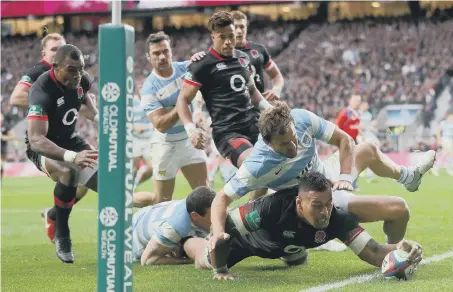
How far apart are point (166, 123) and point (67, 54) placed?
2.23 m

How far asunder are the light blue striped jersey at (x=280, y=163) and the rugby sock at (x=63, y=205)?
7.58ft

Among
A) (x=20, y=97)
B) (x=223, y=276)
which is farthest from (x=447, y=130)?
(x=223, y=276)

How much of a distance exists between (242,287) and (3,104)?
33121 mm

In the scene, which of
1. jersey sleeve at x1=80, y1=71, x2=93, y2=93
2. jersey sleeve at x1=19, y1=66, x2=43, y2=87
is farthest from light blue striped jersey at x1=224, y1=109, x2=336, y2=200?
jersey sleeve at x1=19, y1=66, x2=43, y2=87

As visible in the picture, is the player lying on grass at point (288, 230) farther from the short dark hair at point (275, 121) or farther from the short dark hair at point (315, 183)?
the short dark hair at point (275, 121)

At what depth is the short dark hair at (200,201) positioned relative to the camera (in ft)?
A: 24.4

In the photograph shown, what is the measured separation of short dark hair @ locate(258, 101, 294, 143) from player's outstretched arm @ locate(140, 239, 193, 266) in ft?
5.66

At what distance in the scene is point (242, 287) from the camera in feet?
21.1

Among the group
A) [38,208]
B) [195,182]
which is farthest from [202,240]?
[38,208]

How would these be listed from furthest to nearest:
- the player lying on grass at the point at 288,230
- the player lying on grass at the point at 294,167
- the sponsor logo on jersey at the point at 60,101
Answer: the sponsor logo on jersey at the point at 60,101 → the player lying on grass at the point at 294,167 → the player lying on grass at the point at 288,230

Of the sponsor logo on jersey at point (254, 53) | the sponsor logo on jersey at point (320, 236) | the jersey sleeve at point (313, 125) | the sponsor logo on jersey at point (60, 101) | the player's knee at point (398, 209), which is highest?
the sponsor logo on jersey at point (254, 53)

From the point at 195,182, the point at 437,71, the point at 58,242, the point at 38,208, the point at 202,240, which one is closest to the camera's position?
the point at 202,240

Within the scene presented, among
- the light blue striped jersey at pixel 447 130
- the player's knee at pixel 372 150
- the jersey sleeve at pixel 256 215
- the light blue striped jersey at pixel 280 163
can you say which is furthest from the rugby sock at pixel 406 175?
the light blue striped jersey at pixel 447 130

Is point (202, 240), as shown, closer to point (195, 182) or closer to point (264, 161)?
point (264, 161)
